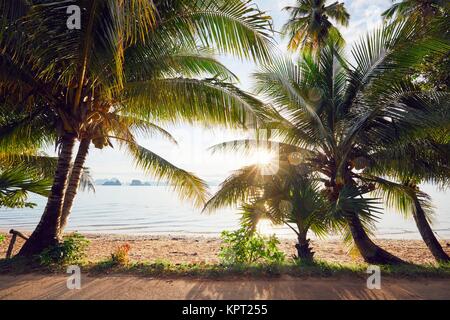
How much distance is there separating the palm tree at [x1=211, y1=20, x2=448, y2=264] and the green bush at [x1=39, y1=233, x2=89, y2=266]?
4.41m

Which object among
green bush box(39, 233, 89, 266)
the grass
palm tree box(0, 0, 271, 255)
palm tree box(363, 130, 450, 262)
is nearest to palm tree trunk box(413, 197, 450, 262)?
palm tree box(363, 130, 450, 262)

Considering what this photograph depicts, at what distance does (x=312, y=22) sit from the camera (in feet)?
41.3

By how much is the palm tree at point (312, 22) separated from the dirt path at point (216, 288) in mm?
10409

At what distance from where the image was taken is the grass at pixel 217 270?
494 cm

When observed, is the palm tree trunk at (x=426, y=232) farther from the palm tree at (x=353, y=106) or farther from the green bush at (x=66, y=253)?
the green bush at (x=66, y=253)

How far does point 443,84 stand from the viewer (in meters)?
8.25

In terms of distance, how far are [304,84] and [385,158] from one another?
114 inches

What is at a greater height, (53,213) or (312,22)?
(312,22)

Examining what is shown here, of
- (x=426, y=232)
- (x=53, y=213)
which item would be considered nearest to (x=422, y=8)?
(x=426, y=232)

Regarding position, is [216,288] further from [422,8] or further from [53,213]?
[422,8]

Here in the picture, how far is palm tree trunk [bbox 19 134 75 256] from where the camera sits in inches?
225

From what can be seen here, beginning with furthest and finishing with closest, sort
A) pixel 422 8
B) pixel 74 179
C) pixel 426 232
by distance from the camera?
pixel 422 8, pixel 426 232, pixel 74 179

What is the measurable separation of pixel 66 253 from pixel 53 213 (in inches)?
36.4

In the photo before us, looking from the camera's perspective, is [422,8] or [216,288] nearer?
[216,288]
